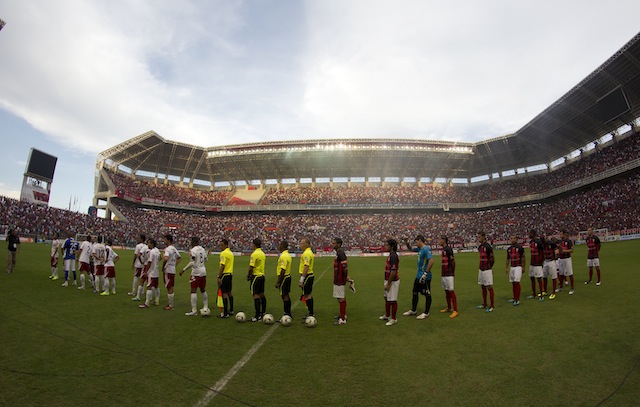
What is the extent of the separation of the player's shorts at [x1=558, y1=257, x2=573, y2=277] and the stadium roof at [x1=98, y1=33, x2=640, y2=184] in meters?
32.2

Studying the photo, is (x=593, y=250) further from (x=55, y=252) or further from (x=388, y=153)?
(x=388, y=153)

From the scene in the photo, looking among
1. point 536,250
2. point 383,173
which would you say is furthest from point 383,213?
point 536,250

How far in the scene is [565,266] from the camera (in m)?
11.6

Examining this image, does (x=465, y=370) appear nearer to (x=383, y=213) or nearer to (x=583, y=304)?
(x=583, y=304)

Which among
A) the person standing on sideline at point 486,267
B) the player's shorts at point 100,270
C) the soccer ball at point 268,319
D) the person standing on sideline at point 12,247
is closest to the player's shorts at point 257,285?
the soccer ball at point 268,319

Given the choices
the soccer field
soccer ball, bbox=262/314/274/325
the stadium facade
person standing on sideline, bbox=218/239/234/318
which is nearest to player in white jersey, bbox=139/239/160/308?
the soccer field

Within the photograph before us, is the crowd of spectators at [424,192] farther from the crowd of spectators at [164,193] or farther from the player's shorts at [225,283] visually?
the player's shorts at [225,283]

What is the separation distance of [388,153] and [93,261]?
4445 cm

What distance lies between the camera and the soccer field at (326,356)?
464 cm

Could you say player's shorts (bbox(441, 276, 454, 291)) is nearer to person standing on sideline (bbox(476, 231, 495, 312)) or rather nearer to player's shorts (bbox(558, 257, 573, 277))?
person standing on sideline (bbox(476, 231, 495, 312))

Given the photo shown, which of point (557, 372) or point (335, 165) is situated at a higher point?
point (335, 165)

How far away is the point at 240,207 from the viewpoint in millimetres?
59125

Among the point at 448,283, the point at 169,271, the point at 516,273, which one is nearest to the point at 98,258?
the point at 169,271

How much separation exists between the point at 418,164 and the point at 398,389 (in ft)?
177
